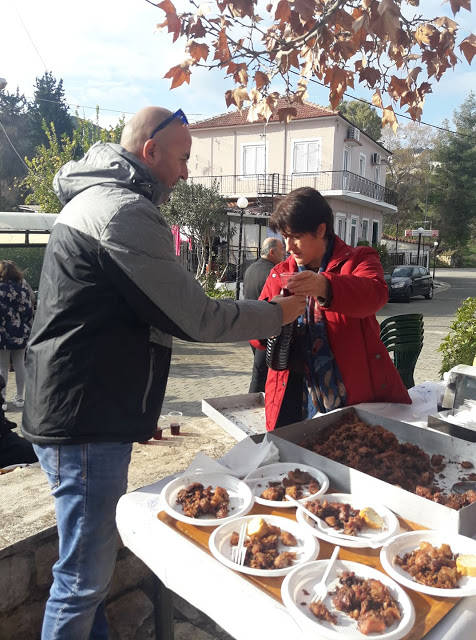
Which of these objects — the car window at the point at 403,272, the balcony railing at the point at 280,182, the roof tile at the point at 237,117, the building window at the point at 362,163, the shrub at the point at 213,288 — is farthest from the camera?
the building window at the point at 362,163

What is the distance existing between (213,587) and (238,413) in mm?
1688

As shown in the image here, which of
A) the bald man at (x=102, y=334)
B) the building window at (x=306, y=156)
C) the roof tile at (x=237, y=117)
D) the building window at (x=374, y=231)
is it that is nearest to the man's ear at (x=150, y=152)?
the bald man at (x=102, y=334)

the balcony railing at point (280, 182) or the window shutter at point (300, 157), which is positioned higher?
the window shutter at point (300, 157)

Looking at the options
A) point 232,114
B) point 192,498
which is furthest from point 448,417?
point 232,114

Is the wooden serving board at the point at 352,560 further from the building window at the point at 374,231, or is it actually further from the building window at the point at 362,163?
the building window at the point at 374,231

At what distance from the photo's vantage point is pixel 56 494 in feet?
6.20

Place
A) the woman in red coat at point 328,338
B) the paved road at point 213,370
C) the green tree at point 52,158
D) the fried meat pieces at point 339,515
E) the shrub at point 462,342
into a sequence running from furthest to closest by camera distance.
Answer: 1. the green tree at point 52,158
2. the paved road at point 213,370
3. the shrub at point 462,342
4. the woman in red coat at point 328,338
5. the fried meat pieces at point 339,515

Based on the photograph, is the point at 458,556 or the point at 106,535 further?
the point at 106,535

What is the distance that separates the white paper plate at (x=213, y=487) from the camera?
59.3 inches

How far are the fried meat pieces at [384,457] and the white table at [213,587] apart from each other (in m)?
0.49

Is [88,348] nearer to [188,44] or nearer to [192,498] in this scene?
[192,498]

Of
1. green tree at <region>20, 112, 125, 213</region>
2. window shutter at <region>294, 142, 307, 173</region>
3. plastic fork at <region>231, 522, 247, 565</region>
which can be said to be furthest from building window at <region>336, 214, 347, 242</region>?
plastic fork at <region>231, 522, 247, 565</region>

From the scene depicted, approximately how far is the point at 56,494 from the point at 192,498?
60 centimetres

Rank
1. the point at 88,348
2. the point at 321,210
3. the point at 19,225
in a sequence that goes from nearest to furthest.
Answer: the point at 88,348 < the point at 321,210 < the point at 19,225
